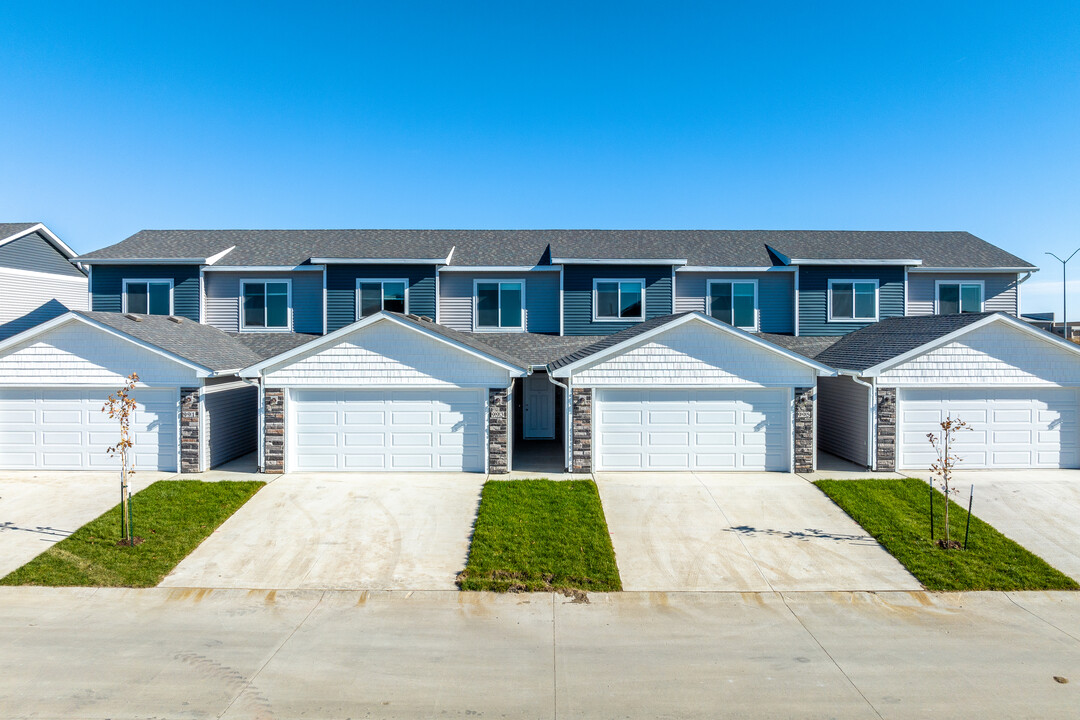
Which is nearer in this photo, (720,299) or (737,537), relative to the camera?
(737,537)

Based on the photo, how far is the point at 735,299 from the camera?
19.3 meters

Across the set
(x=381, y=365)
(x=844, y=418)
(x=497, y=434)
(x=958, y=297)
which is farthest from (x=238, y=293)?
(x=958, y=297)

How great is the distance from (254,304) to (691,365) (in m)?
14.0

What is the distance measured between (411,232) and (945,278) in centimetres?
1844

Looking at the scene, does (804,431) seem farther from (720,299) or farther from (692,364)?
(720,299)

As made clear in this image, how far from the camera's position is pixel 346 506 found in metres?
11.8

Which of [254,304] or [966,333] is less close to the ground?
[254,304]

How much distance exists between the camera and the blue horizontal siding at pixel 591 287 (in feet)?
61.3

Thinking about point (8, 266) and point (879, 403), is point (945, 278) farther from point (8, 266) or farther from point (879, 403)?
point (8, 266)

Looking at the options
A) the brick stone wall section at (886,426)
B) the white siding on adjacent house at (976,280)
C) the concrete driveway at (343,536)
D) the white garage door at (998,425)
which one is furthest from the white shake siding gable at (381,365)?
the white siding on adjacent house at (976,280)

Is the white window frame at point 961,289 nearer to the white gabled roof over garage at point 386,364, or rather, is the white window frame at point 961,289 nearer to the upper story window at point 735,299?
the upper story window at point 735,299

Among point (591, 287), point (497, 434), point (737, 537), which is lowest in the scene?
point (737, 537)

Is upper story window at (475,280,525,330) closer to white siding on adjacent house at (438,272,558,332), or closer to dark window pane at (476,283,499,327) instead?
dark window pane at (476,283,499,327)

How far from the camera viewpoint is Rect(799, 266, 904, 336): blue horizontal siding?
19062 millimetres
